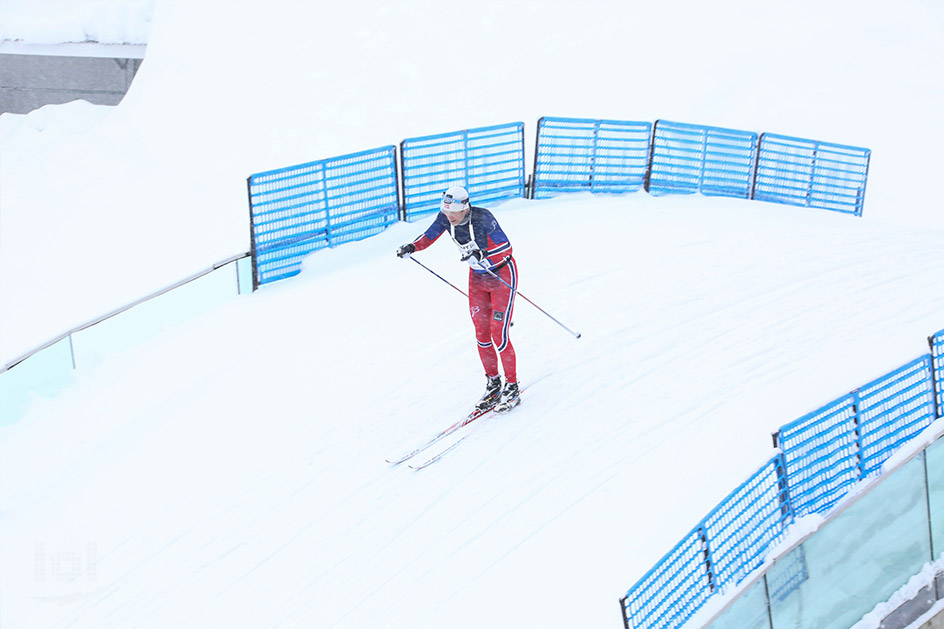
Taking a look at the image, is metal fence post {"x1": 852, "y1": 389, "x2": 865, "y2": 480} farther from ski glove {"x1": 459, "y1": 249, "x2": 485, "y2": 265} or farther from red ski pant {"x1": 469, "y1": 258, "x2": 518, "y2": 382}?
ski glove {"x1": 459, "y1": 249, "x2": 485, "y2": 265}

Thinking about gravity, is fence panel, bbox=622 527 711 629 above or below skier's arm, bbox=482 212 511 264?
below

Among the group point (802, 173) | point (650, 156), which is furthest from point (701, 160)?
point (802, 173)

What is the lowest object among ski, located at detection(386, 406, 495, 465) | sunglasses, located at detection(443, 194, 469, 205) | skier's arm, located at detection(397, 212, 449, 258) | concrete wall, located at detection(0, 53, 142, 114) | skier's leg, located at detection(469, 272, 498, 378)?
ski, located at detection(386, 406, 495, 465)

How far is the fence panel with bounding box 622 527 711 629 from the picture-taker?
5559mm

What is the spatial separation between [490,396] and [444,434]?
578mm

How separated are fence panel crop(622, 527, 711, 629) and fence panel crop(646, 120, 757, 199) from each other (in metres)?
8.28

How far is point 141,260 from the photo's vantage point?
16.5 meters

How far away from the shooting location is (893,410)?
7.43 m

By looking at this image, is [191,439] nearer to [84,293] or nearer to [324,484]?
[324,484]

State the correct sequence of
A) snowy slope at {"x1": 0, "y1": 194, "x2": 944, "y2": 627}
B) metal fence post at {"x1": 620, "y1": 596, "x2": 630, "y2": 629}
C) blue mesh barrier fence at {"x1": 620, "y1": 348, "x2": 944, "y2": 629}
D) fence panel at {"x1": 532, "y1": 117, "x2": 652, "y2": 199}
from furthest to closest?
fence panel at {"x1": 532, "y1": 117, "x2": 652, "y2": 199}
snowy slope at {"x1": 0, "y1": 194, "x2": 944, "y2": 627}
blue mesh barrier fence at {"x1": 620, "y1": 348, "x2": 944, "y2": 629}
metal fence post at {"x1": 620, "y1": 596, "x2": 630, "y2": 629}

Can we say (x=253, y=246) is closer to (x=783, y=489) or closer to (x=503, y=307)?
(x=503, y=307)

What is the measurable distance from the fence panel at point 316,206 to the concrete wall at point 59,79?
445 inches

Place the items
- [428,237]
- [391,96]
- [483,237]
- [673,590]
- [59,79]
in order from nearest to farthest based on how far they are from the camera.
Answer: [673,590], [483,237], [428,237], [391,96], [59,79]

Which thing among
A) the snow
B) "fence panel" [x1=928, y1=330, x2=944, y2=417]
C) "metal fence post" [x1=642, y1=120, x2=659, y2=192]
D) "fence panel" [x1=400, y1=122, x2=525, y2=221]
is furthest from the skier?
"metal fence post" [x1=642, y1=120, x2=659, y2=192]
